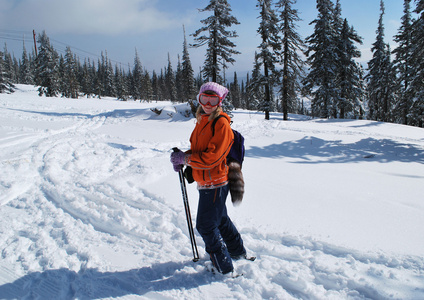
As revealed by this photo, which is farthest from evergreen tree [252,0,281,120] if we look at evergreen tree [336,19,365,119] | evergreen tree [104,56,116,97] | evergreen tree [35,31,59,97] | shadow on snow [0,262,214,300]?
evergreen tree [104,56,116,97]

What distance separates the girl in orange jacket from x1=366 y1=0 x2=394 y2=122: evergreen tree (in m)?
32.9

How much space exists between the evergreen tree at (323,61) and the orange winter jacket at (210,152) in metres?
26.0

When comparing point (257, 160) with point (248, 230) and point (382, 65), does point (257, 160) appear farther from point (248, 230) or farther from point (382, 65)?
point (382, 65)

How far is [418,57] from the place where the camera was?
44.0 ft

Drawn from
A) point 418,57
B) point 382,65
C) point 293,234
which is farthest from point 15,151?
point 382,65

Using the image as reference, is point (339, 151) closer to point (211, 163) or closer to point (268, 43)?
point (211, 163)

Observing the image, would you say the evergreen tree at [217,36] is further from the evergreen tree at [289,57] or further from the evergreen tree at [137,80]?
the evergreen tree at [137,80]

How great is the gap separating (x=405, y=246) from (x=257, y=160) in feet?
16.5

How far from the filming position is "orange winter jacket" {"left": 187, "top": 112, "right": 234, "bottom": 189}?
91.8 inches

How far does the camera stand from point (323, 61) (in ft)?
79.3

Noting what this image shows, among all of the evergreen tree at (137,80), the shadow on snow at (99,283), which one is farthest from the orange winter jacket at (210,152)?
the evergreen tree at (137,80)

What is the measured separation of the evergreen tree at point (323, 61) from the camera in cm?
2338

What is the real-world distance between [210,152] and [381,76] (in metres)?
35.9

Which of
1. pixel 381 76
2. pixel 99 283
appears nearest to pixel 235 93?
pixel 381 76
